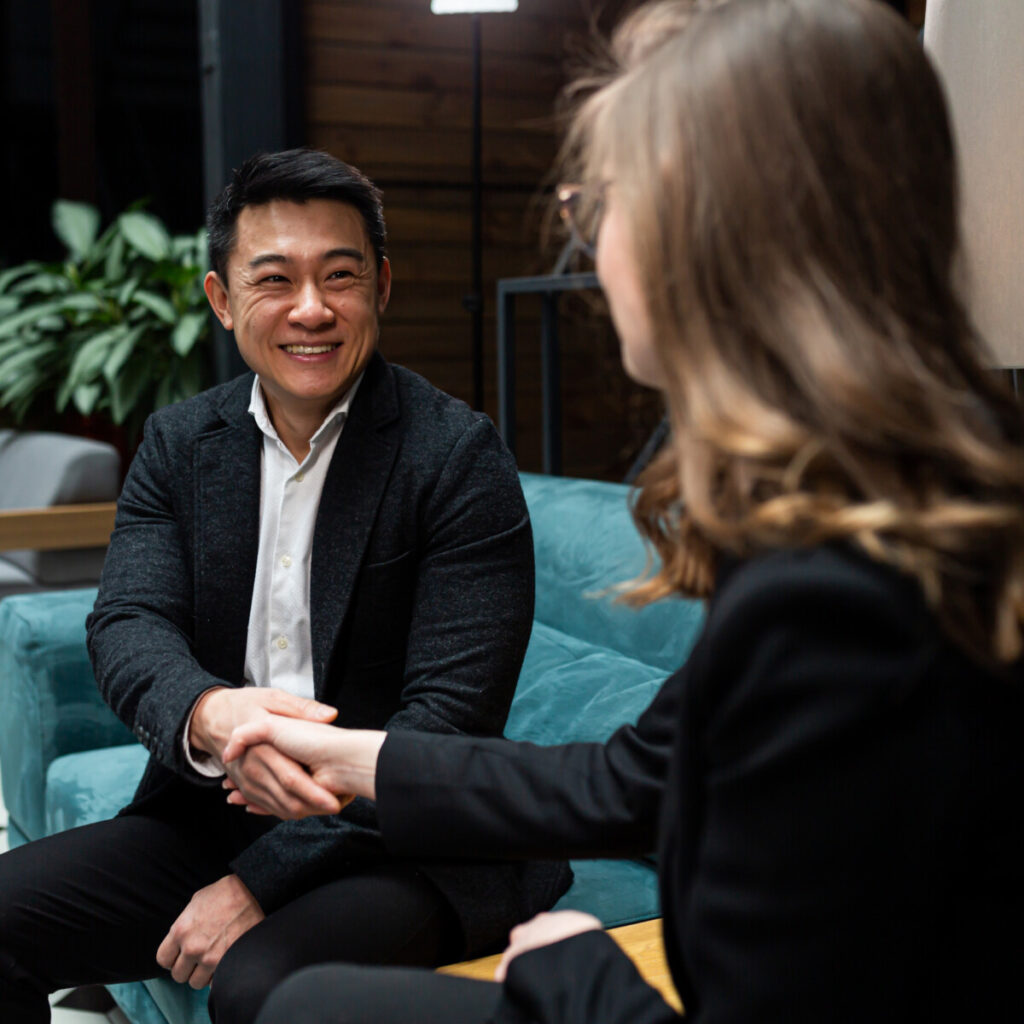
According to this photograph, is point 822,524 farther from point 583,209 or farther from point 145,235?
point 145,235

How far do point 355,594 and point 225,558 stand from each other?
0.55 feet

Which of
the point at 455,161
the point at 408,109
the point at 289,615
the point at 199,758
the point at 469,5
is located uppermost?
→ the point at 469,5

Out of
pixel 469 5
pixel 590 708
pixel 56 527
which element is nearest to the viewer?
pixel 590 708

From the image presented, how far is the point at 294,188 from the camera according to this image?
1427 millimetres

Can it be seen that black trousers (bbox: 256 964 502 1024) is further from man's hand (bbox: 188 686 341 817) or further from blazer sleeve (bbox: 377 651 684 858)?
man's hand (bbox: 188 686 341 817)

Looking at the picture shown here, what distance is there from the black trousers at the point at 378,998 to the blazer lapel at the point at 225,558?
650mm

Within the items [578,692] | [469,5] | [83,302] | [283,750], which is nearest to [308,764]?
[283,750]

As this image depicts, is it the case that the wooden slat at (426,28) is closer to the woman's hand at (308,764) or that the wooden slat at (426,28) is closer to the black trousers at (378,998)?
the woman's hand at (308,764)

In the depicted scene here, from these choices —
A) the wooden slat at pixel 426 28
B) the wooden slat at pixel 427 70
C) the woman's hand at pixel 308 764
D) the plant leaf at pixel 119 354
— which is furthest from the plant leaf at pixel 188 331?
the woman's hand at pixel 308 764

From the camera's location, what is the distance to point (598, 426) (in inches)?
213

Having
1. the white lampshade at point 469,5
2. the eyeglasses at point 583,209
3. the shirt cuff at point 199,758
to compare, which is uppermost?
the white lampshade at point 469,5

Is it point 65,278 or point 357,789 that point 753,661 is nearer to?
point 357,789

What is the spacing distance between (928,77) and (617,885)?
111 cm

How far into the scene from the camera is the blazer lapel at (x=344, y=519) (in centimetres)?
139
